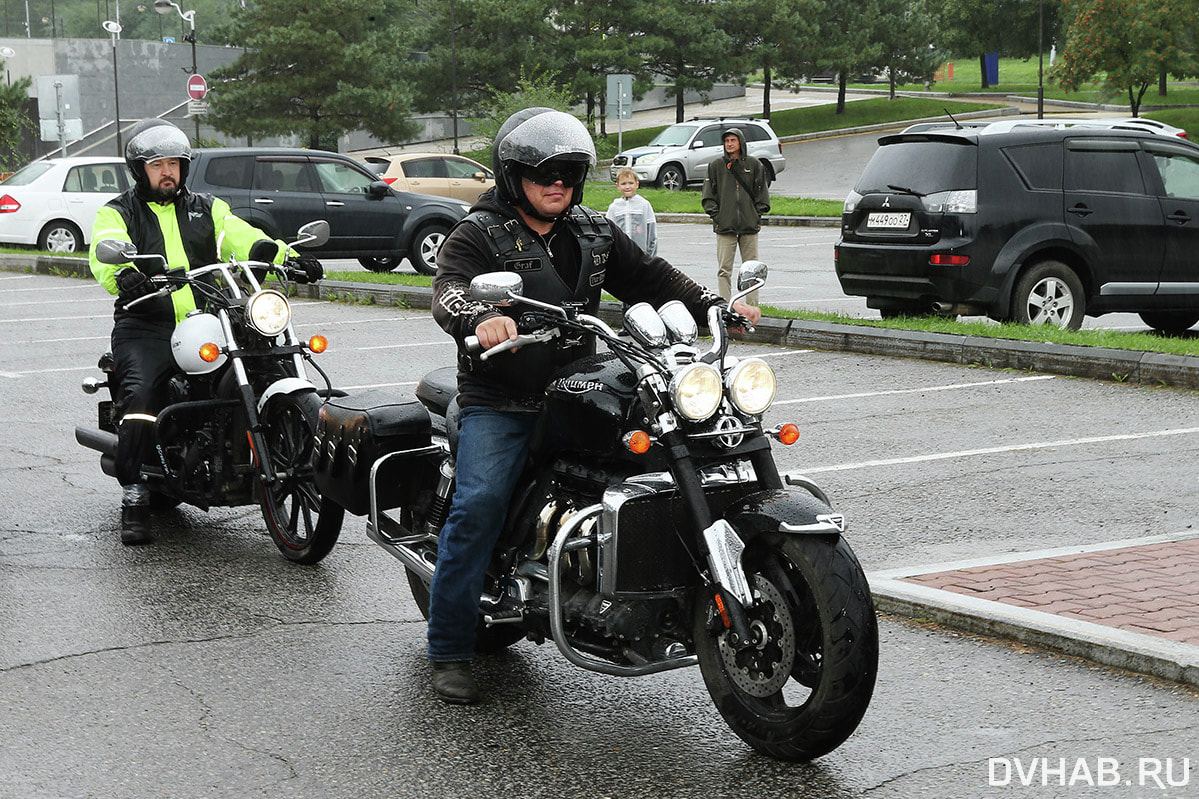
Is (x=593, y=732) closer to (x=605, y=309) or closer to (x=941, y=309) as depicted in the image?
(x=941, y=309)

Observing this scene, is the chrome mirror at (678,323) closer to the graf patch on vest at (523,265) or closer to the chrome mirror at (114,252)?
the graf patch on vest at (523,265)

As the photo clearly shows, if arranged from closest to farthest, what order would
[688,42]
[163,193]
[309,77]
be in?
[163,193], [309,77], [688,42]

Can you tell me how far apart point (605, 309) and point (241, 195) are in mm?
7400

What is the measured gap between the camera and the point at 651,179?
40.6 m

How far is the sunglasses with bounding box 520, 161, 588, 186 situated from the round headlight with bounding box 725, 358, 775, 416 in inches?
36.0

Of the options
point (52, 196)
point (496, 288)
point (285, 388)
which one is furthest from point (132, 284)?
point (52, 196)

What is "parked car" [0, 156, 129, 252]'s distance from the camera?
24.0 m

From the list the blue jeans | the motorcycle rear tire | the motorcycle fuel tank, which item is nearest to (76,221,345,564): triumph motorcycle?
the motorcycle rear tire

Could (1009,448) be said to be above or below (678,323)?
below

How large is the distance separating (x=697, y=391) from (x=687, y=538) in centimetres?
49

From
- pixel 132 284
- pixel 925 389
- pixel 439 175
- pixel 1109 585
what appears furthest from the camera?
pixel 439 175

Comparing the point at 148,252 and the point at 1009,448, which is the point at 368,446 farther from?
the point at 1009,448

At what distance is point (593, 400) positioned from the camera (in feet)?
14.3

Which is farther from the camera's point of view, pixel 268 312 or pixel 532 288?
pixel 268 312
